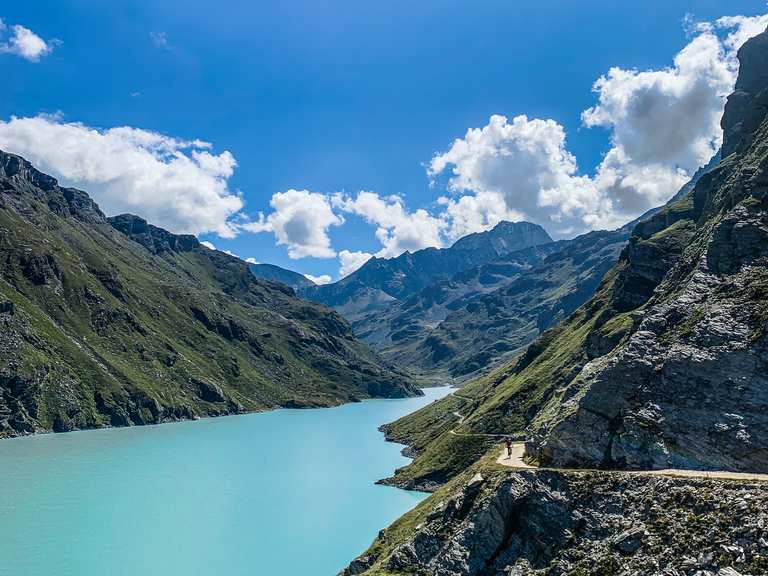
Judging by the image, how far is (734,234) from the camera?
64750 mm

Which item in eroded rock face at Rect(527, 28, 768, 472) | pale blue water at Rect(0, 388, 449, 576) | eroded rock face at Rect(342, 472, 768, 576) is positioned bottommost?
pale blue water at Rect(0, 388, 449, 576)

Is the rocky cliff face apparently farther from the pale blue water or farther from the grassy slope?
the pale blue water

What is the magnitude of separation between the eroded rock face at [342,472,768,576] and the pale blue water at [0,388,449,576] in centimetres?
4345

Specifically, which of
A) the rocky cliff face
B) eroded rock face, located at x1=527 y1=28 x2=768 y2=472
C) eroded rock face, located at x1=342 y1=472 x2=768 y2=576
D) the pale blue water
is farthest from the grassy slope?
eroded rock face, located at x1=342 y1=472 x2=768 y2=576

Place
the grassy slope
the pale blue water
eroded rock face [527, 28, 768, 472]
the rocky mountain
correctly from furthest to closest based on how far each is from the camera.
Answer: the grassy slope < the pale blue water < eroded rock face [527, 28, 768, 472] < the rocky mountain

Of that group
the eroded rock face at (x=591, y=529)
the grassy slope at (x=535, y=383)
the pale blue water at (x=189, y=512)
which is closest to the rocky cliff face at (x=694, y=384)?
the eroded rock face at (x=591, y=529)

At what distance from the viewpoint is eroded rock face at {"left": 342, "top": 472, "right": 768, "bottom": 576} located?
36.9m

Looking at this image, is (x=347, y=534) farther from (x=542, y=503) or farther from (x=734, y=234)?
(x=734, y=234)

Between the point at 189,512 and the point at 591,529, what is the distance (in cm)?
9715

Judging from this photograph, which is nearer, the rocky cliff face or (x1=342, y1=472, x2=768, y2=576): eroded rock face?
(x1=342, y1=472, x2=768, y2=576): eroded rock face

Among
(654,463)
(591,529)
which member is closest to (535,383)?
(654,463)

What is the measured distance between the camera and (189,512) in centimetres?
11612

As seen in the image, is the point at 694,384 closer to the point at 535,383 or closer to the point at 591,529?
the point at 591,529

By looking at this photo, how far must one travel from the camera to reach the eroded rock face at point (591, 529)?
36.9 meters
